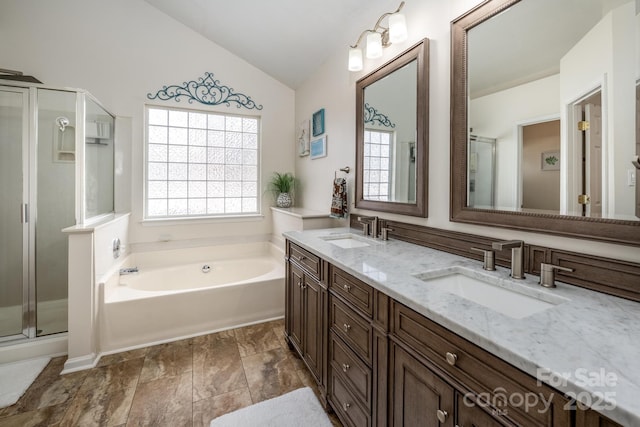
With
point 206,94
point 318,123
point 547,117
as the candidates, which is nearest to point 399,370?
point 547,117

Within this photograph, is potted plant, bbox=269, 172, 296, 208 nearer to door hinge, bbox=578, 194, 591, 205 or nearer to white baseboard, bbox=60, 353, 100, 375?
white baseboard, bbox=60, 353, 100, 375

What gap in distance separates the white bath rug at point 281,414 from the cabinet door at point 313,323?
6.2 inches

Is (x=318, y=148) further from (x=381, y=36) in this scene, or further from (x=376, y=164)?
(x=381, y=36)

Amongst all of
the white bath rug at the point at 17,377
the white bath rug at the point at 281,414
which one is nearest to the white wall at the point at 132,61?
the white bath rug at the point at 17,377

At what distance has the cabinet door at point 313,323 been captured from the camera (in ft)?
5.22

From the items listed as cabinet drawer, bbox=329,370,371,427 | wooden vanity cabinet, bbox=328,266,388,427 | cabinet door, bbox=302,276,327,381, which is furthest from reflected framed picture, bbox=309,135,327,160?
cabinet drawer, bbox=329,370,371,427

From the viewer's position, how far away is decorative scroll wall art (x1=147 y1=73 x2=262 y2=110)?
3.12m

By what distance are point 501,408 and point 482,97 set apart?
1282 millimetres

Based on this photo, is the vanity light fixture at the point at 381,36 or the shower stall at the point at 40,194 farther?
the shower stall at the point at 40,194

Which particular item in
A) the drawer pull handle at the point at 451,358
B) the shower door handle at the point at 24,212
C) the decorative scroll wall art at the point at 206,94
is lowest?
the drawer pull handle at the point at 451,358

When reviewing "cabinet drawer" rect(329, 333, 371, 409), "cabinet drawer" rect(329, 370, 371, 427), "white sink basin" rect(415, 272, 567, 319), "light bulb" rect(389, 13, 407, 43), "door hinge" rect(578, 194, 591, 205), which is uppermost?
"light bulb" rect(389, 13, 407, 43)

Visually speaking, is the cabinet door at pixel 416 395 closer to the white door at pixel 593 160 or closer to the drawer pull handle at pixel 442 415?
the drawer pull handle at pixel 442 415

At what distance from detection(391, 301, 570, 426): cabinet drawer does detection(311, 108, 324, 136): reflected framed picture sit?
2.32m

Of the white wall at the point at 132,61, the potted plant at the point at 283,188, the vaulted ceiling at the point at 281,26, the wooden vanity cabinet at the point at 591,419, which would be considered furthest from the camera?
the potted plant at the point at 283,188
